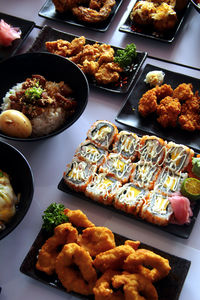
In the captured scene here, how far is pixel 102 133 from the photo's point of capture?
2.26 m

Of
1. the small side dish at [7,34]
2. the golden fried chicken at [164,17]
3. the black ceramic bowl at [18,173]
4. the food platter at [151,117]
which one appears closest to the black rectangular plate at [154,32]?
the golden fried chicken at [164,17]

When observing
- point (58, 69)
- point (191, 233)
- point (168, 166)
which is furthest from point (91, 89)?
point (191, 233)

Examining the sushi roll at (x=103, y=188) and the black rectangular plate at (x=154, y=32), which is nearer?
the sushi roll at (x=103, y=188)

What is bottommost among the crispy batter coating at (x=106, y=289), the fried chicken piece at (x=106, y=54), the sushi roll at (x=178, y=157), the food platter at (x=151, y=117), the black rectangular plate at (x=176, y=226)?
the crispy batter coating at (x=106, y=289)

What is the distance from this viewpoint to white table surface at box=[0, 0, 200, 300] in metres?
1.89

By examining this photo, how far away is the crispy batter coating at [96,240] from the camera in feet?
5.96

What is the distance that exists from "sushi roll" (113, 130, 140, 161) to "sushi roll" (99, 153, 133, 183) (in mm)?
42

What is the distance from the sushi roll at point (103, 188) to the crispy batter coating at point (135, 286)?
0.48m

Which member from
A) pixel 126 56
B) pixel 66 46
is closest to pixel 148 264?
pixel 126 56

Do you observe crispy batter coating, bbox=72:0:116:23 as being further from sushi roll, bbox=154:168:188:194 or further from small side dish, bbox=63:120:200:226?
sushi roll, bbox=154:168:188:194

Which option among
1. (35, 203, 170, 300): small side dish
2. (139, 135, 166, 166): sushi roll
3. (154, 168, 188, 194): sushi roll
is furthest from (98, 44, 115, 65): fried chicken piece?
(35, 203, 170, 300): small side dish

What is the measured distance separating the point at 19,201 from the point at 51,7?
2006 millimetres

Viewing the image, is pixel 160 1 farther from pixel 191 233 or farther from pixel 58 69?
pixel 191 233

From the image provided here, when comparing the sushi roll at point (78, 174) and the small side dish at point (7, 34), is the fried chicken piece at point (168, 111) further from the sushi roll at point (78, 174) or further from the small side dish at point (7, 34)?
the small side dish at point (7, 34)
